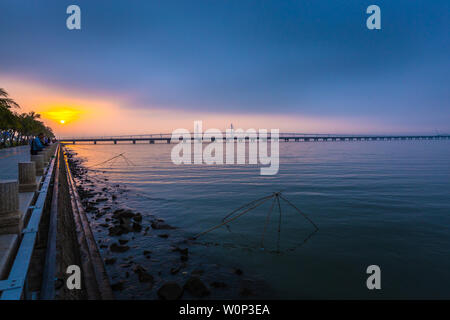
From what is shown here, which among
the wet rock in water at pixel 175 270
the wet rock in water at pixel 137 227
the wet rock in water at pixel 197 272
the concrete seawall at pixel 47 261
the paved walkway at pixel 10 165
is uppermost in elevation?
the paved walkway at pixel 10 165

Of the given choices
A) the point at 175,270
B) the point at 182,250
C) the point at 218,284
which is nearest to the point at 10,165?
the point at 182,250

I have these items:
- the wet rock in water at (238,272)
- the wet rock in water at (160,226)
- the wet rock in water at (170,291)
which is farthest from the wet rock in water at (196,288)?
the wet rock in water at (160,226)

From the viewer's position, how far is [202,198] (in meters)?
15.3

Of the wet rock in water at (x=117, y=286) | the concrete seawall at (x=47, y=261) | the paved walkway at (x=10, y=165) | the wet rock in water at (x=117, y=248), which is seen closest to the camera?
the concrete seawall at (x=47, y=261)

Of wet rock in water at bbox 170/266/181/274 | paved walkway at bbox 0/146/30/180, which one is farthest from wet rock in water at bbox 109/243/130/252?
paved walkway at bbox 0/146/30/180

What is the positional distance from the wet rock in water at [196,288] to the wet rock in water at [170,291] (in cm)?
19

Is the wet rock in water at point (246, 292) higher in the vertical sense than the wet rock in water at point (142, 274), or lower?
lower

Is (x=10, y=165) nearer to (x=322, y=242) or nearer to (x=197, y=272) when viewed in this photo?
(x=197, y=272)

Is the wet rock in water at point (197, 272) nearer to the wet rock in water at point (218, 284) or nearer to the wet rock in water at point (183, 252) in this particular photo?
the wet rock in water at point (218, 284)

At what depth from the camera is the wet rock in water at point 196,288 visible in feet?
18.1

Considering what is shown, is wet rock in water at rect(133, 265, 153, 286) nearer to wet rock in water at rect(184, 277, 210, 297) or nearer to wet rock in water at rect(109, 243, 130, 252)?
wet rock in water at rect(184, 277, 210, 297)

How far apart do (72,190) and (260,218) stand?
1218cm

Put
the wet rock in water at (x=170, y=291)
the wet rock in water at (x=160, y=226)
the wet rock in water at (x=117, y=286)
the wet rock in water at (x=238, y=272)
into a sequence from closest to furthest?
the wet rock in water at (x=170, y=291) → the wet rock in water at (x=117, y=286) → the wet rock in water at (x=238, y=272) → the wet rock in water at (x=160, y=226)
